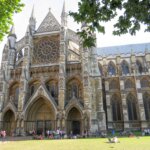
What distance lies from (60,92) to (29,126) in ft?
24.2

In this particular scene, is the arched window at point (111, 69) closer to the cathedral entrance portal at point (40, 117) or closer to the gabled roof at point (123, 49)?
the gabled roof at point (123, 49)

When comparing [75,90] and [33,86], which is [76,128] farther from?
[33,86]

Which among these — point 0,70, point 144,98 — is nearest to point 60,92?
point 0,70

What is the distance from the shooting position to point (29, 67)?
99.9 ft

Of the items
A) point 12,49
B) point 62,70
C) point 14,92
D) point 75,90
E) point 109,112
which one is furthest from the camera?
point 109,112

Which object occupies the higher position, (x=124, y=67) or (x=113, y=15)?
(x=124, y=67)

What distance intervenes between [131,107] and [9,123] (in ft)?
75.8

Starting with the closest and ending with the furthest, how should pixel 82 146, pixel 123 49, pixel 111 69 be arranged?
1. pixel 82 146
2. pixel 111 69
3. pixel 123 49

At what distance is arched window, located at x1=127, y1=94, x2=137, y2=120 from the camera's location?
33.6 metres

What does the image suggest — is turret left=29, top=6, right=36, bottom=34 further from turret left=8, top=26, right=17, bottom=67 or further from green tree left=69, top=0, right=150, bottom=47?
green tree left=69, top=0, right=150, bottom=47

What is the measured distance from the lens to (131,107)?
34.2m

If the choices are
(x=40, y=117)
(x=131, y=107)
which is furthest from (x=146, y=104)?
(x=40, y=117)

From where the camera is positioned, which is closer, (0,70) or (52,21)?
(0,70)

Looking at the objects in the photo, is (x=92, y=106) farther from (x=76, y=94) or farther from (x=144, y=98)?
(x=144, y=98)
